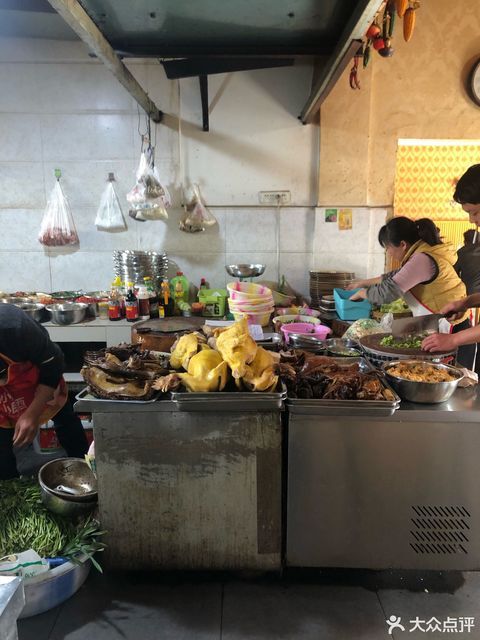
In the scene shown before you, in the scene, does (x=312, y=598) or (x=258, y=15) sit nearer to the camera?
(x=312, y=598)

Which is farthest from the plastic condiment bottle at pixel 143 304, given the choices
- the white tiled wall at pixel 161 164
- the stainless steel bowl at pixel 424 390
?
the stainless steel bowl at pixel 424 390

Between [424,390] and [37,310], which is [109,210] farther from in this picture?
[424,390]

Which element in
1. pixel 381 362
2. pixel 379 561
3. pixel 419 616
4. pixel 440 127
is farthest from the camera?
pixel 440 127

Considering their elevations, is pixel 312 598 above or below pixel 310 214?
below

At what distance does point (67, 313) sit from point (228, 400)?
2212 mm

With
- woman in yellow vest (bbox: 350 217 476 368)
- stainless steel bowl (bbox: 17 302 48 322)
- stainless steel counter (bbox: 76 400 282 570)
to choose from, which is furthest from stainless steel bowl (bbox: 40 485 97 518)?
woman in yellow vest (bbox: 350 217 476 368)

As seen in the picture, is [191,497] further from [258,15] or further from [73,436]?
[258,15]

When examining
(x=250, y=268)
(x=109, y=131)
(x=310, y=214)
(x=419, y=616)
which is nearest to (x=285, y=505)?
(x=419, y=616)

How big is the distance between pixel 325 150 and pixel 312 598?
3621 mm

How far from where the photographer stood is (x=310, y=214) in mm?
4309

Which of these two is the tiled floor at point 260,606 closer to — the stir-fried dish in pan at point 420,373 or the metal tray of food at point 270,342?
the stir-fried dish in pan at point 420,373

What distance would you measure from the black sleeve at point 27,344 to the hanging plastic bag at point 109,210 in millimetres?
2194

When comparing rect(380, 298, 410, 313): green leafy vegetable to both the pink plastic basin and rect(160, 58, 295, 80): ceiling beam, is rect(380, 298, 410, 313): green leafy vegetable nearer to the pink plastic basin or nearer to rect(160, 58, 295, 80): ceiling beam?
the pink plastic basin

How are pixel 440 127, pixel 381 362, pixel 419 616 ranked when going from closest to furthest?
pixel 419 616, pixel 381 362, pixel 440 127
